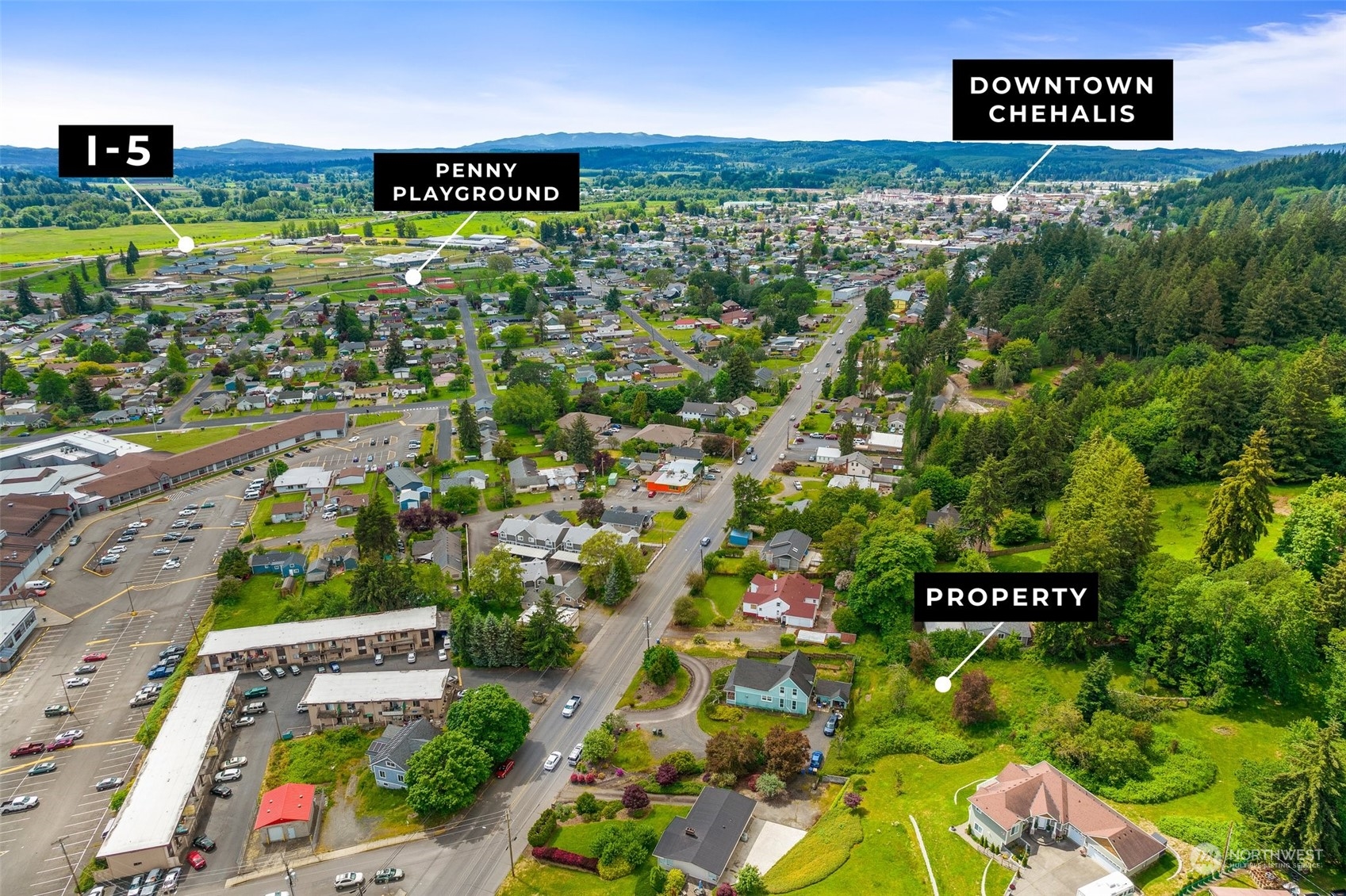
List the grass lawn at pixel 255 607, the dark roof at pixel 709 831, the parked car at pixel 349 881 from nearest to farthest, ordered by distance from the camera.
A: the dark roof at pixel 709 831, the parked car at pixel 349 881, the grass lawn at pixel 255 607

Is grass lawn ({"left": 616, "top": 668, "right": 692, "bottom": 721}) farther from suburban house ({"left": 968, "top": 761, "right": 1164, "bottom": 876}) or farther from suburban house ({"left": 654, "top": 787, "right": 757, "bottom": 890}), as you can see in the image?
suburban house ({"left": 968, "top": 761, "right": 1164, "bottom": 876})

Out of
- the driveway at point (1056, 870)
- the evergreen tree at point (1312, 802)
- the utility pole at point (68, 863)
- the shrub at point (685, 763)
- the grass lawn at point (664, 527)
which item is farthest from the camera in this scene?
the grass lawn at point (664, 527)

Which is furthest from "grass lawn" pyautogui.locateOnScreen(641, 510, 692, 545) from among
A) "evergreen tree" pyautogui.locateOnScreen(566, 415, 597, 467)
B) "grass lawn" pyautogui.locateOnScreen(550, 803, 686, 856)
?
"grass lawn" pyautogui.locateOnScreen(550, 803, 686, 856)

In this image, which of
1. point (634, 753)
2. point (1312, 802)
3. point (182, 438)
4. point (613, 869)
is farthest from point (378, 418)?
point (1312, 802)

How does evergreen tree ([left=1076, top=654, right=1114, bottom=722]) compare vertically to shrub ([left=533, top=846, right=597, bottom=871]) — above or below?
above

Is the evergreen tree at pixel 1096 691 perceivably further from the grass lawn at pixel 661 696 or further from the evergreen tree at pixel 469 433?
the evergreen tree at pixel 469 433

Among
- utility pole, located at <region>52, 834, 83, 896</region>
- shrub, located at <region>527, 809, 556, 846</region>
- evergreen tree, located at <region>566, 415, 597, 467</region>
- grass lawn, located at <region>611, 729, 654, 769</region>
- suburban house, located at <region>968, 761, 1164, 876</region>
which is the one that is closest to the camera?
suburban house, located at <region>968, 761, 1164, 876</region>

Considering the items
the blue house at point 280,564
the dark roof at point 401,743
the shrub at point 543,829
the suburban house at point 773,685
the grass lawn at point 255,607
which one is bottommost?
the shrub at point 543,829

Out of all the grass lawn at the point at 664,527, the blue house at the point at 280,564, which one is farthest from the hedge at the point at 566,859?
the blue house at the point at 280,564
